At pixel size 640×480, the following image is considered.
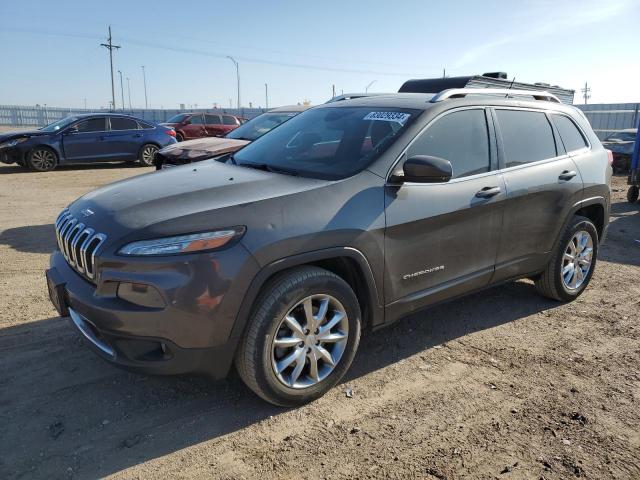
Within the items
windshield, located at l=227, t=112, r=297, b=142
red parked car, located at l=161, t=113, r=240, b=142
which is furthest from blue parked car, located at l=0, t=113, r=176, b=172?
red parked car, located at l=161, t=113, r=240, b=142

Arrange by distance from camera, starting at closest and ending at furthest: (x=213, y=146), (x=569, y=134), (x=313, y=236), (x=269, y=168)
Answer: (x=313, y=236) → (x=269, y=168) → (x=569, y=134) → (x=213, y=146)

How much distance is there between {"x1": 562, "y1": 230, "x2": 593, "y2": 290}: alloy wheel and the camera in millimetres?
4750

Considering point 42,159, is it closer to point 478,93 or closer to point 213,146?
point 213,146

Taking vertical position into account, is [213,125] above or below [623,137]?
above

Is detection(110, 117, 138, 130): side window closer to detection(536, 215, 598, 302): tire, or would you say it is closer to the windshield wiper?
the windshield wiper

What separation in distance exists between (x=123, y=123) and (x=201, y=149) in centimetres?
803

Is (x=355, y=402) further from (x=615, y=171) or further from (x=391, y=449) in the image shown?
(x=615, y=171)

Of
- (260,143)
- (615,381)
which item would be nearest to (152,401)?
(260,143)

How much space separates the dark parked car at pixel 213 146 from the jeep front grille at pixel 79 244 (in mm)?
3624

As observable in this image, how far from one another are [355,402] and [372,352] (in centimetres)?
70

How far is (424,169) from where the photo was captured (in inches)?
125

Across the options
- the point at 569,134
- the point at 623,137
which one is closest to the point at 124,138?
the point at 569,134

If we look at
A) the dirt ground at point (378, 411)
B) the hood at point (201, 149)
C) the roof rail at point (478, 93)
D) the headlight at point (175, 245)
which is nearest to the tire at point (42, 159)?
the hood at point (201, 149)

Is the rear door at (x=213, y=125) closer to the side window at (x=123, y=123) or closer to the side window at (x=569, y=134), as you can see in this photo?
the side window at (x=123, y=123)
